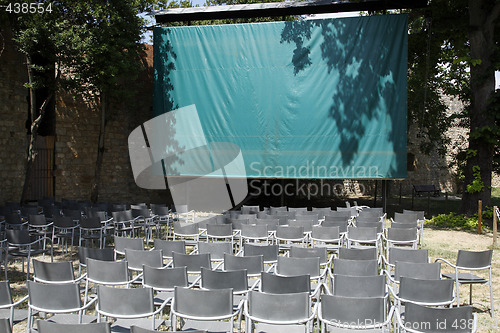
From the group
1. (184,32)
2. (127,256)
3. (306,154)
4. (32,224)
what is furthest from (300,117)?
(127,256)

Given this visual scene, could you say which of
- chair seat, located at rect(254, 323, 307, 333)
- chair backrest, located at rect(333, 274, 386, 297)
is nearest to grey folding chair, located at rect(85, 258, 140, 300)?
chair seat, located at rect(254, 323, 307, 333)

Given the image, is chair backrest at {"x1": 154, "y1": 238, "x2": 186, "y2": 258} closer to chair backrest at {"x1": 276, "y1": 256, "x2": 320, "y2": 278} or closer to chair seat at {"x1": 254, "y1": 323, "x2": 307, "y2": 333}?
chair backrest at {"x1": 276, "y1": 256, "x2": 320, "y2": 278}

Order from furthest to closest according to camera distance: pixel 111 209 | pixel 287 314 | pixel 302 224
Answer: pixel 111 209 < pixel 302 224 < pixel 287 314

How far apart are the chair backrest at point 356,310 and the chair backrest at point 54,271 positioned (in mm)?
2526

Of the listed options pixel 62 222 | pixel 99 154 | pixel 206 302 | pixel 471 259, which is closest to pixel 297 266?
pixel 206 302

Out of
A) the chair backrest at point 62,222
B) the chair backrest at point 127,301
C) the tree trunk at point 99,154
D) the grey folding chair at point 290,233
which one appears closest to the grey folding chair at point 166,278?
the chair backrest at point 127,301

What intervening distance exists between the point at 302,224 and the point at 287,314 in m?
3.99

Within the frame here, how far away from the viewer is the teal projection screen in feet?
43.5

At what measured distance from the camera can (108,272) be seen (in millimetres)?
4309

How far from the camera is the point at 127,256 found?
16.4 feet

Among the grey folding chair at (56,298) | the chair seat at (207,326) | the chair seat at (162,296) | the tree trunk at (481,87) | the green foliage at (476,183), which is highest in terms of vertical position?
the tree trunk at (481,87)

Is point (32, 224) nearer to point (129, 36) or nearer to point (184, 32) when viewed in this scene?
point (129, 36)

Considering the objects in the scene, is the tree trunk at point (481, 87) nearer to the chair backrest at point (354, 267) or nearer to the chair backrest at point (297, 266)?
the chair backrest at point (354, 267)

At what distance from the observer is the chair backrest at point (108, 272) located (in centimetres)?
427
